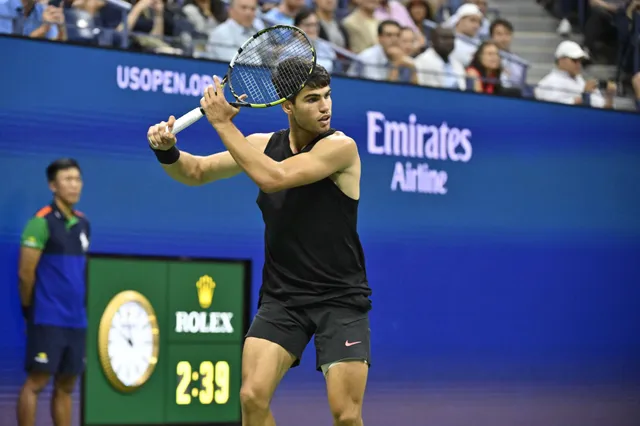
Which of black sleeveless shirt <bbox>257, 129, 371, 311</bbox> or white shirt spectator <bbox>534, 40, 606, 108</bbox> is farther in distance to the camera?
white shirt spectator <bbox>534, 40, 606, 108</bbox>

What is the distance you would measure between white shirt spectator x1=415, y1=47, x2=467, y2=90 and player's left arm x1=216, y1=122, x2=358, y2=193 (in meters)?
5.08

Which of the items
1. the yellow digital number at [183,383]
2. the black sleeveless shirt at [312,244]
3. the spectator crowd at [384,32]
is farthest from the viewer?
the yellow digital number at [183,383]

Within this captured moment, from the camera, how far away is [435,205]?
1093cm

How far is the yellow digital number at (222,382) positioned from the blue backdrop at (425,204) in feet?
2.38

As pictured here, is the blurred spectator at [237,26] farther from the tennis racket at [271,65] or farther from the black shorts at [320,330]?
the black shorts at [320,330]

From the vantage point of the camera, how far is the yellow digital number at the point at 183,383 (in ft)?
30.9

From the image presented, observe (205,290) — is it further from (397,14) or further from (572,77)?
(572,77)

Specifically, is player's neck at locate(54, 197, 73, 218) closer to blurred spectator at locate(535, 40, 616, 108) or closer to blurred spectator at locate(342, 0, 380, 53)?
blurred spectator at locate(342, 0, 380, 53)

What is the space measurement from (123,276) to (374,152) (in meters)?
2.53

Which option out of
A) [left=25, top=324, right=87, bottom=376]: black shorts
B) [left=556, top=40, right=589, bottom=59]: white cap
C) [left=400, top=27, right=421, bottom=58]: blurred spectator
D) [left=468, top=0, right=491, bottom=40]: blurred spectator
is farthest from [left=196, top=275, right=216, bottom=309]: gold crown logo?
[left=556, top=40, right=589, bottom=59]: white cap

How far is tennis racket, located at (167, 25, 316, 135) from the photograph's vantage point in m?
5.99

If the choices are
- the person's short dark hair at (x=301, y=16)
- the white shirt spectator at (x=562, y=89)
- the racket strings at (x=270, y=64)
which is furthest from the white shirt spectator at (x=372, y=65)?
the racket strings at (x=270, y=64)

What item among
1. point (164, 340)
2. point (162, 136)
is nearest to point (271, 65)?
point (162, 136)

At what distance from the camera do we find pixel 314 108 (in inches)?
235
